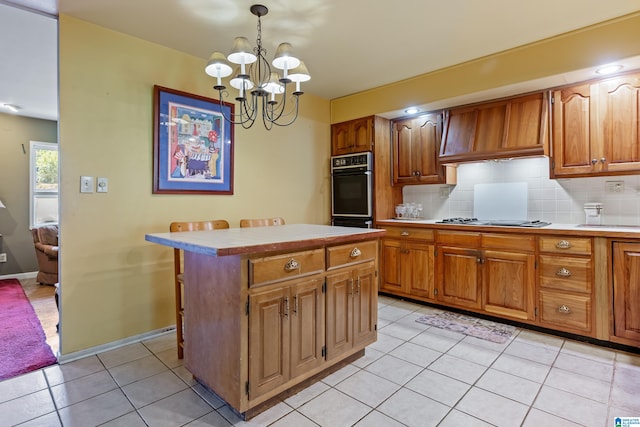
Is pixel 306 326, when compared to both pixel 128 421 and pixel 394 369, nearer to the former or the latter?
pixel 394 369

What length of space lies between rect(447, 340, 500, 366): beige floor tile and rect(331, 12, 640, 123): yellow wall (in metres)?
2.27

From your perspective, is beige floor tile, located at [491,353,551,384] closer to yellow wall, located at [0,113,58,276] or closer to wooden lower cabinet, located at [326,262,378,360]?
wooden lower cabinet, located at [326,262,378,360]

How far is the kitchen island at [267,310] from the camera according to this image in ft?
5.42

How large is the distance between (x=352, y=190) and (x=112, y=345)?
287 centimetres

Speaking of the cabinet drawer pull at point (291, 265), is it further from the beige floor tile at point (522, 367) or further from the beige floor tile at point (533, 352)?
the beige floor tile at point (533, 352)

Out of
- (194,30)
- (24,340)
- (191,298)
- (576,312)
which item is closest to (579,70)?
(576,312)

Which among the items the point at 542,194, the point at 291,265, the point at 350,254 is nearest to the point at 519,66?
the point at 542,194

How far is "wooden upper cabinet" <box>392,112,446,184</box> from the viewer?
368cm

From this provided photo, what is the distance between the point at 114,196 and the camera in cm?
262

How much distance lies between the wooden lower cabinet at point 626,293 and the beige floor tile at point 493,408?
1.30m

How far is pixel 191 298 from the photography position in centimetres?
200

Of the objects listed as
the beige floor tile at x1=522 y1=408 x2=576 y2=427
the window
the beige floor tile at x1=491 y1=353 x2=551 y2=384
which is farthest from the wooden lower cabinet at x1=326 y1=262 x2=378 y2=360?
the window

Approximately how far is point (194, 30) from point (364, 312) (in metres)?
2.54

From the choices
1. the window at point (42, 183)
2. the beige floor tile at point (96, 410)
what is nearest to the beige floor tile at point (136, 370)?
the beige floor tile at point (96, 410)
